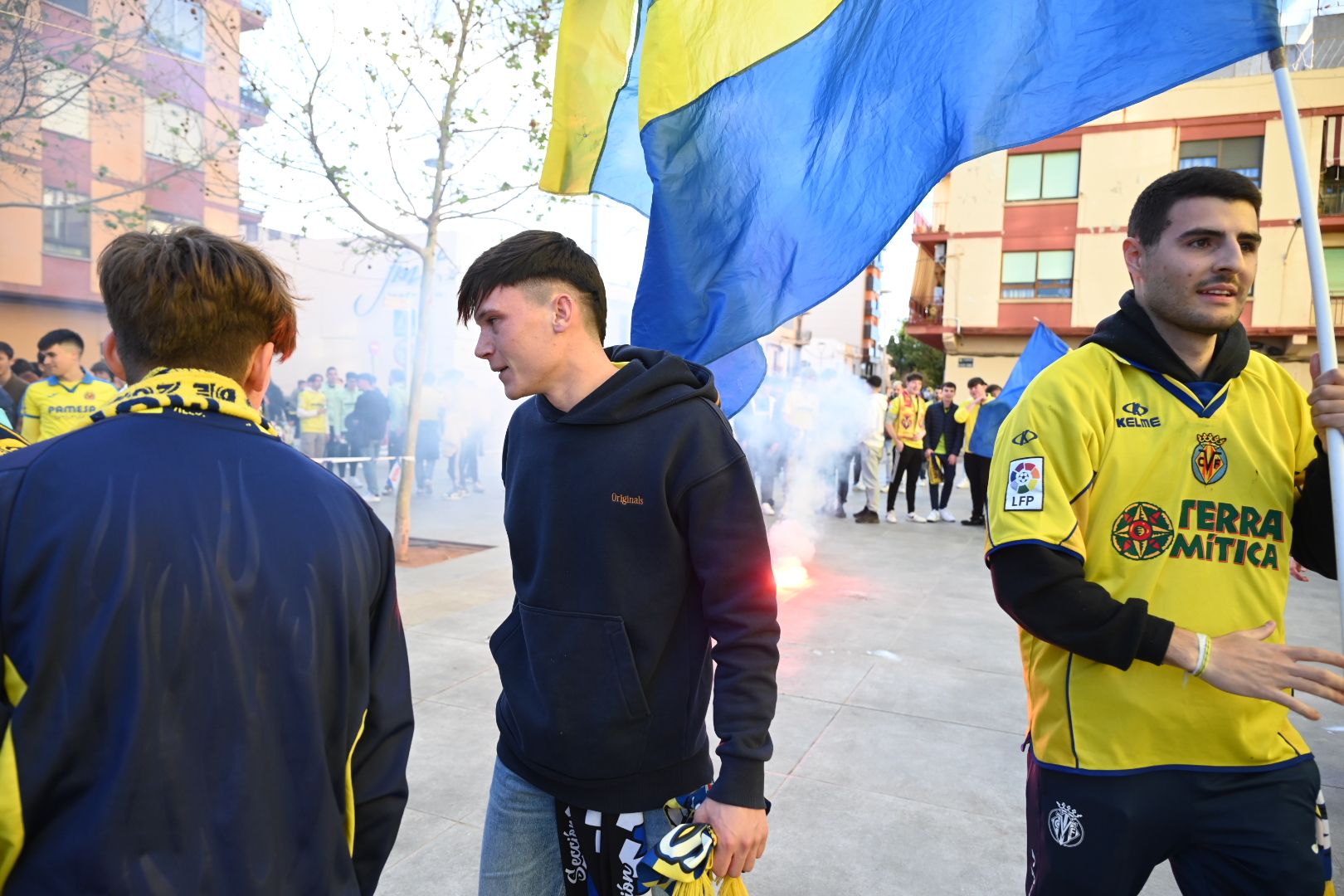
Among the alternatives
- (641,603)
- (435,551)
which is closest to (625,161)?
(641,603)

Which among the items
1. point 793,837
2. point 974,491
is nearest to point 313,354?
point 974,491

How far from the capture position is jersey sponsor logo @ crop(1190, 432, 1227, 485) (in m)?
1.90

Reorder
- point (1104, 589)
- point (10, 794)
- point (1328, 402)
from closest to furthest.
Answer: point (10, 794) < point (1328, 402) < point (1104, 589)

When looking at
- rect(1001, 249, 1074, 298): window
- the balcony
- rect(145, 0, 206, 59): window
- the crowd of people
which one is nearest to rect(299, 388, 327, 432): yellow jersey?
rect(145, 0, 206, 59): window

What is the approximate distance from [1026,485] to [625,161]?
5.47 ft

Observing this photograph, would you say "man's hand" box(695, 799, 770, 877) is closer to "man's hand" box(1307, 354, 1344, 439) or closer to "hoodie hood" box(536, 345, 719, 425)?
"hoodie hood" box(536, 345, 719, 425)

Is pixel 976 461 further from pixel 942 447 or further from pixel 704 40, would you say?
pixel 704 40

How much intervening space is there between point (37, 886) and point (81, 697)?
0.26 metres

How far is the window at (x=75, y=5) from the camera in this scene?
1177cm

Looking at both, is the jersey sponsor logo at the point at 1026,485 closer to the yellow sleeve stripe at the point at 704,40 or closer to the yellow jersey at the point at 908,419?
the yellow sleeve stripe at the point at 704,40

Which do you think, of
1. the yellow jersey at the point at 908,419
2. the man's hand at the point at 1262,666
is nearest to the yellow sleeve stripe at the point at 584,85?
the man's hand at the point at 1262,666

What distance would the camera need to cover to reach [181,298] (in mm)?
1328

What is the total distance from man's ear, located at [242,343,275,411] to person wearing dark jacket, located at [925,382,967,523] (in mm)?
12487

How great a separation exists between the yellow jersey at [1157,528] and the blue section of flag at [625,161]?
58.0 inches
